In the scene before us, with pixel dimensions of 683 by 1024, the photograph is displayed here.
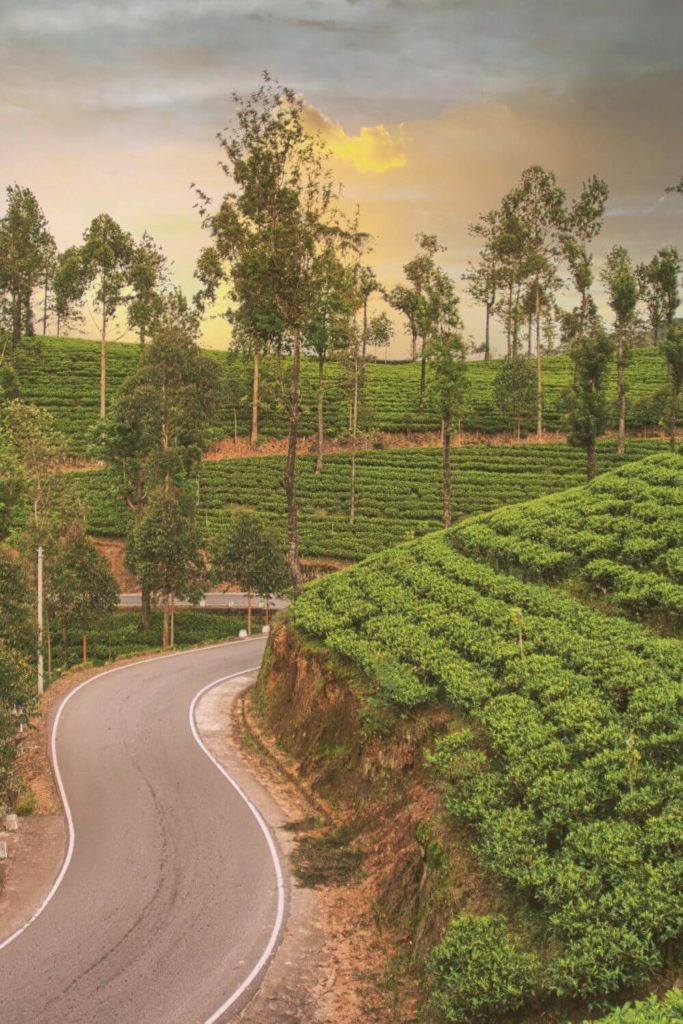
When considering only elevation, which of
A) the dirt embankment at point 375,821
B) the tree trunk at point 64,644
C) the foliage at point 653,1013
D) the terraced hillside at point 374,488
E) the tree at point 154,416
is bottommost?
the tree trunk at point 64,644

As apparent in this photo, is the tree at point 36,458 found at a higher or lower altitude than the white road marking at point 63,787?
higher

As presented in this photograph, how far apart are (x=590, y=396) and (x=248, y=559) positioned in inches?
800

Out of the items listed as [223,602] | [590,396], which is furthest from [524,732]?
[223,602]

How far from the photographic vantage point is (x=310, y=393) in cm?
7762

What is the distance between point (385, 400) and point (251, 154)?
45.9 metres

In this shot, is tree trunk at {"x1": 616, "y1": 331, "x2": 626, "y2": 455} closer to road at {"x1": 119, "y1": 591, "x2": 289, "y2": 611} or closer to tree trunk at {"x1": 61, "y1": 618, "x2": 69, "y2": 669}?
road at {"x1": 119, "y1": 591, "x2": 289, "y2": 611}

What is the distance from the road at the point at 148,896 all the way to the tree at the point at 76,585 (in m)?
12.7

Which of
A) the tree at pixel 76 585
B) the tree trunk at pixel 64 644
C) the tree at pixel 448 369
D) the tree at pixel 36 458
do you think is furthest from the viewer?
the tree at pixel 448 369

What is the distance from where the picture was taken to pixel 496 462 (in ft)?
198

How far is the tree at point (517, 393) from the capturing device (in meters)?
65.6

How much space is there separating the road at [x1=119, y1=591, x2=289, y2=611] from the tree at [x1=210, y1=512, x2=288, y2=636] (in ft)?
17.1

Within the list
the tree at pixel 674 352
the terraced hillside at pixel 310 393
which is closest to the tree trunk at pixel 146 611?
the terraced hillside at pixel 310 393

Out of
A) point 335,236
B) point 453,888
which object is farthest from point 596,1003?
point 335,236

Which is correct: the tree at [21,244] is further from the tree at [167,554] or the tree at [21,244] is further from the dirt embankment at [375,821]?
the dirt embankment at [375,821]
